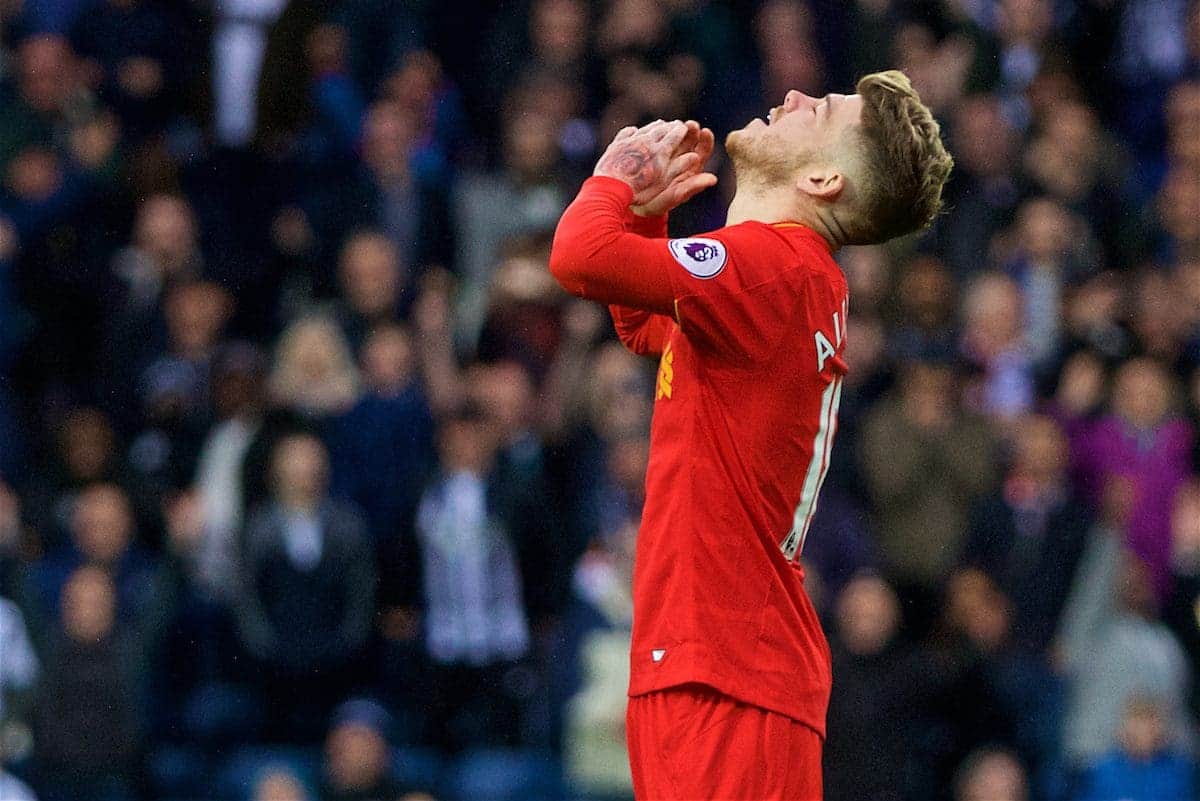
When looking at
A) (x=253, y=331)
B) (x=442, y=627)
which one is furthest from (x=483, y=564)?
(x=253, y=331)

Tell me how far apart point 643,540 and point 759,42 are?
8.19 metres

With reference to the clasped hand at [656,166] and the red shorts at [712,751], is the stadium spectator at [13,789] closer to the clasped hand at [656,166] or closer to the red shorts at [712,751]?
the red shorts at [712,751]

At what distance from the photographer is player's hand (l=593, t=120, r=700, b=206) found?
4578 mm

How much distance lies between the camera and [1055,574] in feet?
32.2

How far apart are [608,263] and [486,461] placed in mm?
5763

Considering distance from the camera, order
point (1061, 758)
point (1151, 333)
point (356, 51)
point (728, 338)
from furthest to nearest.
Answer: point (356, 51) → point (1151, 333) → point (1061, 758) → point (728, 338)

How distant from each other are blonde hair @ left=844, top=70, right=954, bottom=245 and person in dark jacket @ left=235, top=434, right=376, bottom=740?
18.2 ft

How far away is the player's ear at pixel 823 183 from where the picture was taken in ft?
15.3

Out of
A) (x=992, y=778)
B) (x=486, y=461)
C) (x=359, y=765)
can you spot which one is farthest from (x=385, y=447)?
(x=992, y=778)

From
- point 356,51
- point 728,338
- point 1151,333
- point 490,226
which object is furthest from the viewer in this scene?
point 356,51

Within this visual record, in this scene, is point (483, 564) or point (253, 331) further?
point (253, 331)

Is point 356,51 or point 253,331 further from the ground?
point 356,51

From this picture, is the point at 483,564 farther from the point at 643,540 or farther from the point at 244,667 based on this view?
the point at 643,540

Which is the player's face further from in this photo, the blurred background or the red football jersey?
the blurred background
